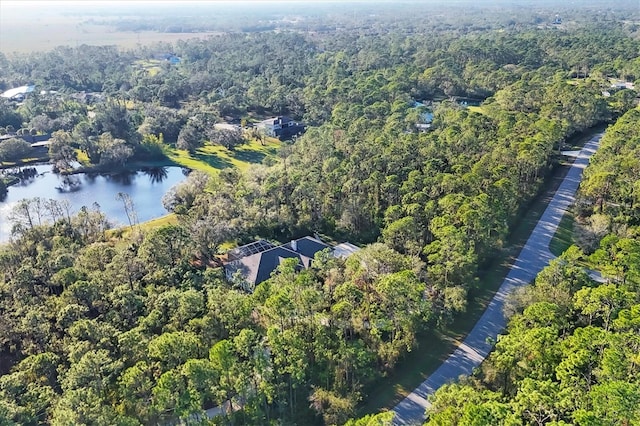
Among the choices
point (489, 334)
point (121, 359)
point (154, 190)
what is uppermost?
point (121, 359)

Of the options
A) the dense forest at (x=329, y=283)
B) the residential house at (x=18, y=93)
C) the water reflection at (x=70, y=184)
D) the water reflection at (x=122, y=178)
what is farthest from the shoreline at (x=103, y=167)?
the residential house at (x=18, y=93)

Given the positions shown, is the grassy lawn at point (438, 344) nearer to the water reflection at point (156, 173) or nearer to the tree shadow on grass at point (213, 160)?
the tree shadow on grass at point (213, 160)

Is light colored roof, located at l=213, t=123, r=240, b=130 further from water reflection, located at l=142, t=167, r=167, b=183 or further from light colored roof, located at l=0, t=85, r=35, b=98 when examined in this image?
light colored roof, located at l=0, t=85, r=35, b=98

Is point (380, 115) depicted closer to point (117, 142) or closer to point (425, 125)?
point (425, 125)

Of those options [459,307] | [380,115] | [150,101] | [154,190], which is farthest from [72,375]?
[150,101]

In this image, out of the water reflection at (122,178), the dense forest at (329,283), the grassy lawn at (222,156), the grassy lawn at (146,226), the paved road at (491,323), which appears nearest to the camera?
the dense forest at (329,283)
